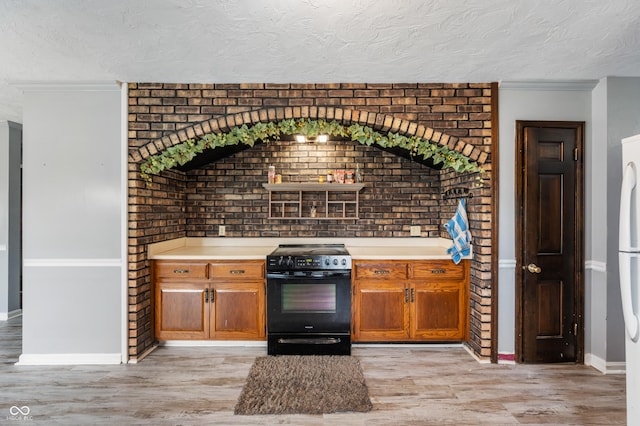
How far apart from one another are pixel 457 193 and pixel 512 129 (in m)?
0.82

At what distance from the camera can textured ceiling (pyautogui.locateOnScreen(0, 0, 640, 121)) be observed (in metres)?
2.10

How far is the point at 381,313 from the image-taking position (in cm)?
368

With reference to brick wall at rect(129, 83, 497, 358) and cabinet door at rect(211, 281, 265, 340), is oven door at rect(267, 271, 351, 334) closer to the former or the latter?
cabinet door at rect(211, 281, 265, 340)

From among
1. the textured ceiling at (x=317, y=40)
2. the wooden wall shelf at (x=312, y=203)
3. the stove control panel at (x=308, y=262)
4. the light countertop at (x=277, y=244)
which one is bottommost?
the stove control panel at (x=308, y=262)

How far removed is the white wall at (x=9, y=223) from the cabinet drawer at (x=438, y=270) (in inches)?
196

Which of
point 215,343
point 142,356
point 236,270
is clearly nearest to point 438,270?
point 236,270

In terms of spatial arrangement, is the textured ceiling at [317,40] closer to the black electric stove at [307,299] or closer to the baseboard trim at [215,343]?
the black electric stove at [307,299]

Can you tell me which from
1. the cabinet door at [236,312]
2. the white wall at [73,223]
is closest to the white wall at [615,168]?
the cabinet door at [236,312]

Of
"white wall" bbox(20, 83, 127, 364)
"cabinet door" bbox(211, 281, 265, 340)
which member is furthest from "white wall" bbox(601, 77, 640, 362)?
"white wall" bbox(20, 83, 127, 364)

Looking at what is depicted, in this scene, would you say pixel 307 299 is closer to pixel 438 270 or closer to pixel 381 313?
pixel 381 313

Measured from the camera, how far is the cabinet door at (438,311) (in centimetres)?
365

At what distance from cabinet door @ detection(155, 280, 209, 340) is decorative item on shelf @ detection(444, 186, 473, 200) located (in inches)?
106

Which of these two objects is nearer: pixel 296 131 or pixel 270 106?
pixel 270 106

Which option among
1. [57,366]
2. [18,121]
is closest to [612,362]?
[57,366]
